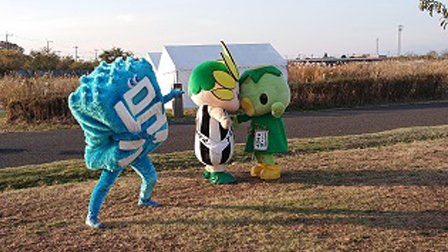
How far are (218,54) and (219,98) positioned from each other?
12.5 metres

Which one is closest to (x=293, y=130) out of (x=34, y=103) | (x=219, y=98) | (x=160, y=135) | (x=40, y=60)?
(x=219, y=98)

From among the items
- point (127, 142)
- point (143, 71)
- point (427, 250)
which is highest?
point (143, 71)

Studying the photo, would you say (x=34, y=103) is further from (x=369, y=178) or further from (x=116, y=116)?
(x=369, y=178)

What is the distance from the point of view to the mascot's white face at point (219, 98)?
6848 millimetres

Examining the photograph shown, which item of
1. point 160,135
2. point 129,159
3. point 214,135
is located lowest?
point 129,159

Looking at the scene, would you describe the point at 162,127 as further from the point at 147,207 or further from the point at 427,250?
the point at 427,250

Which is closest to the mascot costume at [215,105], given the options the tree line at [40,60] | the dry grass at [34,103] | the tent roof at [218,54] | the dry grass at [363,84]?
the dry grass at [34,103]

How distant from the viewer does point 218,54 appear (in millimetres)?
19125

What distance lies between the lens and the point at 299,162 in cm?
866

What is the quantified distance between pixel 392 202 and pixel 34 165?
6.56 m

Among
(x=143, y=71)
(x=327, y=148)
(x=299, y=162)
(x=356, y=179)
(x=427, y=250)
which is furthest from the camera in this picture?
(x=327, y=148)

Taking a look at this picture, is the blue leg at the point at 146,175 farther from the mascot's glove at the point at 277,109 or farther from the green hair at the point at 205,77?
the mascot's glove at the point at 277,109

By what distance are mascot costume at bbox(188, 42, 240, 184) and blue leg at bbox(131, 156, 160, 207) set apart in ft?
3.71

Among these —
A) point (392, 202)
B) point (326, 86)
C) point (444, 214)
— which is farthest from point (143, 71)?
point (326, 86)
